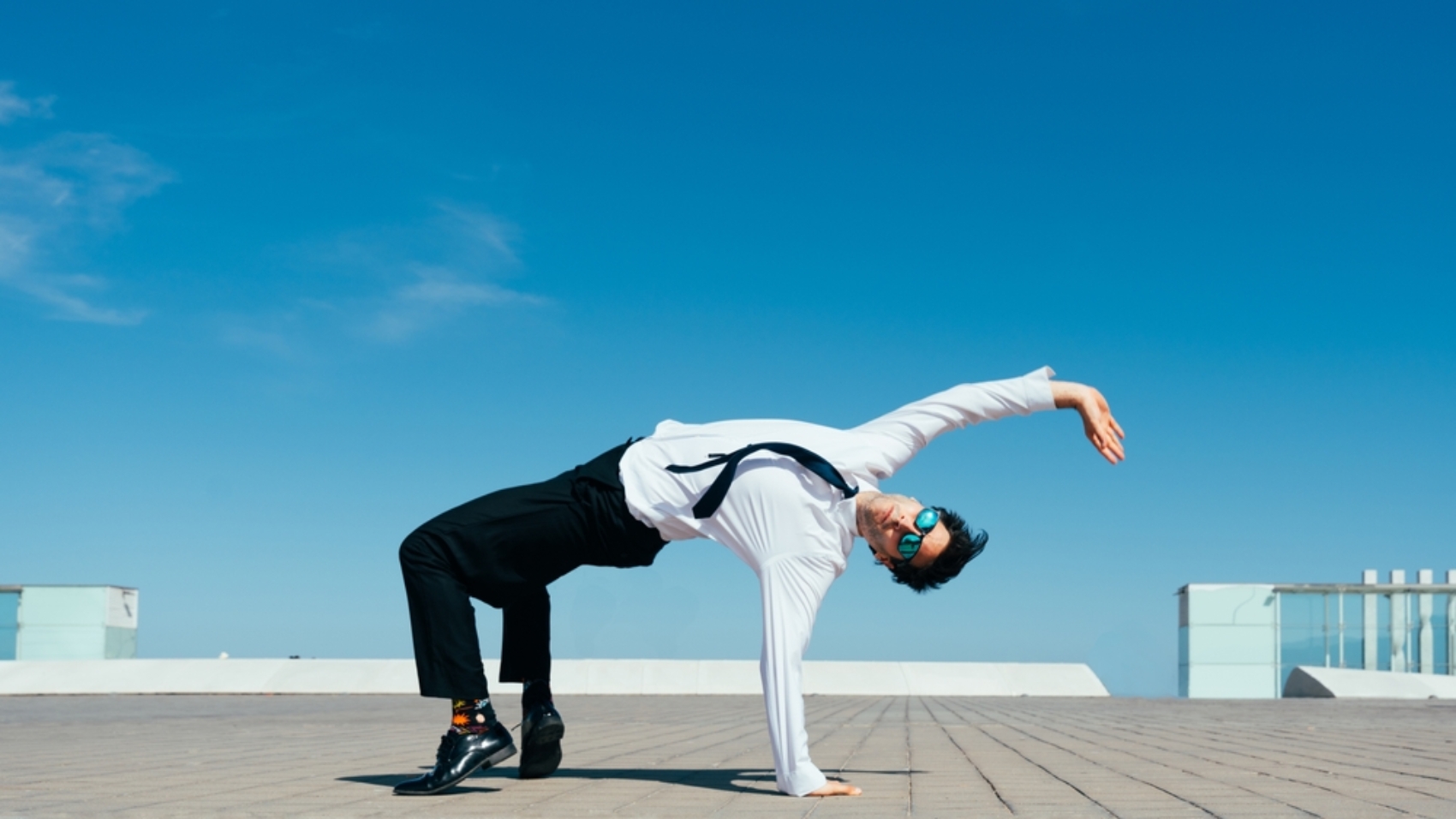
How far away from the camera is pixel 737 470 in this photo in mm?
3963

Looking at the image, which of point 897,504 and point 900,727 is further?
point 900,727

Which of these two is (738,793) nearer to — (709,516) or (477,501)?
(709,516)

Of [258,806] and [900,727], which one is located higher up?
[258,806]

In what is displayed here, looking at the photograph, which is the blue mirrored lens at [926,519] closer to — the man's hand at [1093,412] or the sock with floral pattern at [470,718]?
the man's hand at [1093,412]

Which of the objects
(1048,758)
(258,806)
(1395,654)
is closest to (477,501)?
(258,806)

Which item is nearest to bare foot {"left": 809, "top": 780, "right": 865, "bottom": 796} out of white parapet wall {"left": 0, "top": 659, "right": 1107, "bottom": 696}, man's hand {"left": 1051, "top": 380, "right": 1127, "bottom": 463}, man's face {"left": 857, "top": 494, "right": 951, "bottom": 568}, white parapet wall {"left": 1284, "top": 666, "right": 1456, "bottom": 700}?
man's face {"left": 857, "top": 494, "right": 951, "bottom": 568}

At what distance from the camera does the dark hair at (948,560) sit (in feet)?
13.1

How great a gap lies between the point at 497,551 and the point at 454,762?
2.20ft

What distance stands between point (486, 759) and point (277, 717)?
696 centimetres

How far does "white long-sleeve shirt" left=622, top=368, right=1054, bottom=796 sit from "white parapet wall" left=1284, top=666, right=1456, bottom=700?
1569cm

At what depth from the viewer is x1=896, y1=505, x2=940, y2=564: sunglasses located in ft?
12.9

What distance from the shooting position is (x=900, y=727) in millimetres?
8367

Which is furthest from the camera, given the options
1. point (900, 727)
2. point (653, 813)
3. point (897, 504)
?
point (900, 727)

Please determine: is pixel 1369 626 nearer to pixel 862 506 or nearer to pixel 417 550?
pixel 862 506
